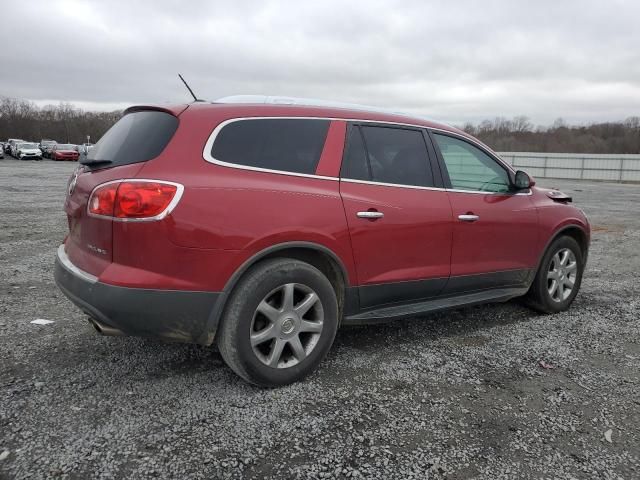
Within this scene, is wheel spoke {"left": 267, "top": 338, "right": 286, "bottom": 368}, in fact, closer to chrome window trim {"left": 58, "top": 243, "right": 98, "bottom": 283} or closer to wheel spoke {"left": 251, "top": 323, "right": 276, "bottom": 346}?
wheel spoke {"left": 251, "top": 323, "right": 276, "bottom": 346}

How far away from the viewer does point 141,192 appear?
2736 millimetres

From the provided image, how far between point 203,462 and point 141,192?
140 centimetres

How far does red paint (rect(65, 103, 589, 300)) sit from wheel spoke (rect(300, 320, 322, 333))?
0.39 m

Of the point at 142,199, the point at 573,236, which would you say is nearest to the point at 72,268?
the point at 142,199

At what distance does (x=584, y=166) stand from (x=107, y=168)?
41174 mm

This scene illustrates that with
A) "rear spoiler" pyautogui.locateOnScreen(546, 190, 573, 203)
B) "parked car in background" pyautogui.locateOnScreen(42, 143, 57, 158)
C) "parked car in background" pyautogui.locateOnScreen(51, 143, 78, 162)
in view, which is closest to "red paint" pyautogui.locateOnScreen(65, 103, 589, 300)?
"rear spoiler" pyautogui.locateOnScreen(546, 190, 573, 203)

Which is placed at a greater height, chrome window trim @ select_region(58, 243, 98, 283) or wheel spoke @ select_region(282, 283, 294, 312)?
chrome window trim @ select_region(58, 243, 98, 283)

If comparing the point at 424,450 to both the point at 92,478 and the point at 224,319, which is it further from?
the point at 92,478

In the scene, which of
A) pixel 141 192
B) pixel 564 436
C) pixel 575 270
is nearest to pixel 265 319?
pixel 141 192

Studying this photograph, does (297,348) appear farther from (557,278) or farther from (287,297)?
(557,278)

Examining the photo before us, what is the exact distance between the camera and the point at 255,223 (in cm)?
292

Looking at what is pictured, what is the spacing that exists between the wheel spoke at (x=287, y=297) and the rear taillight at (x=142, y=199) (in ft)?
2.73

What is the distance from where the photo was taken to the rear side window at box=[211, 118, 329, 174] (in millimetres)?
3031

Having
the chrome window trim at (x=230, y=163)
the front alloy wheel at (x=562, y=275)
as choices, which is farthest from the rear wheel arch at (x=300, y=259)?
the front alloy wheel at (x=562, y=275)
